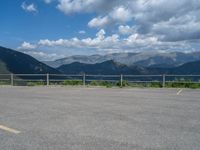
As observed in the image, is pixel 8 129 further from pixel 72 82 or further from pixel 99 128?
pixel 72 82

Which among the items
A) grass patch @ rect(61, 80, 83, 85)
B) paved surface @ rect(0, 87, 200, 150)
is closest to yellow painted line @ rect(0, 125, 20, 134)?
paved surface @ rect(0, 87, 200, 150)

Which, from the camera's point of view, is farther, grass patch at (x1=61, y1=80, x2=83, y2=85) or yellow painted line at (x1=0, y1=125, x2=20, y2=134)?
grass patch at (x1=61, y1=80, x2=83, y2=85)

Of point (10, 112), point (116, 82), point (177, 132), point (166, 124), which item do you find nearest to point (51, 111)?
point (10, 112)

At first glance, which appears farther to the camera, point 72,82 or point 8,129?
Result: point 72,82

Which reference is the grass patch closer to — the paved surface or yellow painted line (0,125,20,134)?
the paved surface

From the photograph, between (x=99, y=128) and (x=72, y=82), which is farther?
(x=72, y=82)

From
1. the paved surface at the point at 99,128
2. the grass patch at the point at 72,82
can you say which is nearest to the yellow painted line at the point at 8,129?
the paved surface at the point at 99,128

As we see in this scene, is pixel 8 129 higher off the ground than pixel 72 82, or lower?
lower

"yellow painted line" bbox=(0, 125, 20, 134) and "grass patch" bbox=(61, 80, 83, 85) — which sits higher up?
"grass patch" bbox=(61, 80, 83, 85)

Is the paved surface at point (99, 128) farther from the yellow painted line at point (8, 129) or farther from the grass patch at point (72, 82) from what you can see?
the grass patch at point (72, 82)

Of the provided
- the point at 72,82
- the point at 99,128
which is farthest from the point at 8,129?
the point at 72,82

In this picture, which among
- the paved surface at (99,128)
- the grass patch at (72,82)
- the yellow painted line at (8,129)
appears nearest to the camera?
the paved surface at (99,128)

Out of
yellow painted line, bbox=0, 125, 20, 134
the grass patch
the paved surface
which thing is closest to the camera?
the paved surface

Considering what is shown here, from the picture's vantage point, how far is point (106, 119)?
9.54m
